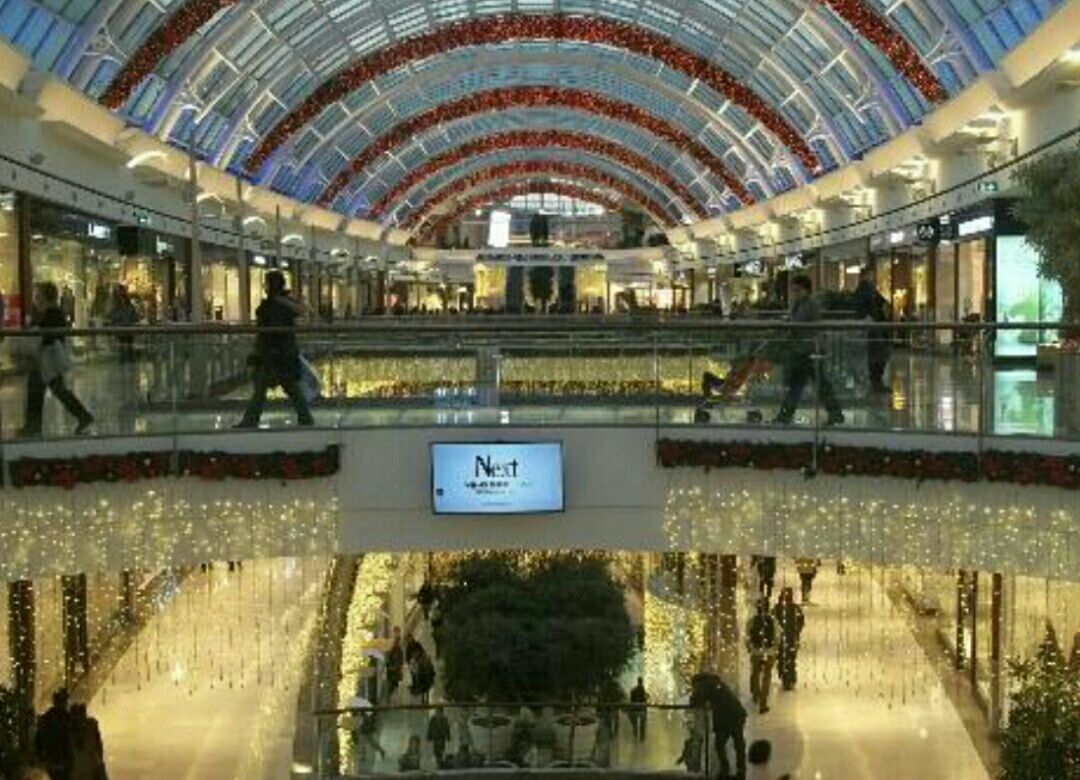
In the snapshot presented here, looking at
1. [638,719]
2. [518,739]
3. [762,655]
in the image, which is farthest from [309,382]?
[762,655]

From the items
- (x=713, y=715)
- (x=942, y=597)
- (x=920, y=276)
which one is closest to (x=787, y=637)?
(x=942, y=597)

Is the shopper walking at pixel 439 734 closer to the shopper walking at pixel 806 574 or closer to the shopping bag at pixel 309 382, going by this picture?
the shopping bag at pixel 309 382

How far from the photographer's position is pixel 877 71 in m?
43.9

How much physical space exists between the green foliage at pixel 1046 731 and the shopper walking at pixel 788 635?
806 cm

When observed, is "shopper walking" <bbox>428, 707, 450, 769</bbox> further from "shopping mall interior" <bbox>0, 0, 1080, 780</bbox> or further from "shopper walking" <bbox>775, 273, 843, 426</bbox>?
"shopper walking" <bbox>775, 273, 843, 426</bbox>

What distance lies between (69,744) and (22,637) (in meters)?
5.37

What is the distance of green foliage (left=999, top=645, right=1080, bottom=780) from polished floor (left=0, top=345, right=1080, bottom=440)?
11.1 feet

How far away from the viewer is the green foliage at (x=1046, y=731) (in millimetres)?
16578

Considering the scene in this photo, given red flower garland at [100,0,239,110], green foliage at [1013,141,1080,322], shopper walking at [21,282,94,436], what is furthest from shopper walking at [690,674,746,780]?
red flower garland at [100,0,239,110]

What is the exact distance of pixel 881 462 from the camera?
1580 cm

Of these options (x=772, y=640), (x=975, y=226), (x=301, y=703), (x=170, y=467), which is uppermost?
(x=975, y=226)

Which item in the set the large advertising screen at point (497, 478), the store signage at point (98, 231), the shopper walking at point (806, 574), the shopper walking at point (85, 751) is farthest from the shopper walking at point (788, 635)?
the store signage at point (98, 231)

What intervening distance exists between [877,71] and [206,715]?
87.0 feet

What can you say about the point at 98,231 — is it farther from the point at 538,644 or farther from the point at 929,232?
the point at 929,232
